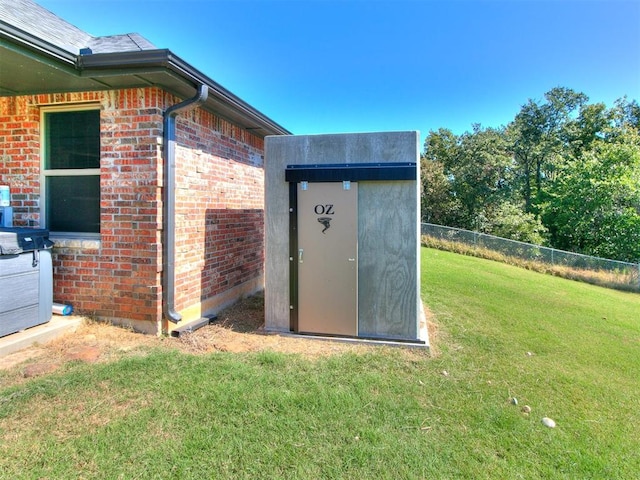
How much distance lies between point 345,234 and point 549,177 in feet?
87.9

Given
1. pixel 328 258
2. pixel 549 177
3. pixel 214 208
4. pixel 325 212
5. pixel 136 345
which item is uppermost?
pixel 549 177

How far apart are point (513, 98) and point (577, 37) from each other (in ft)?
55.9

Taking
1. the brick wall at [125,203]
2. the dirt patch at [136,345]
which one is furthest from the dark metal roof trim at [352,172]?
the dirt patch at [136,345]

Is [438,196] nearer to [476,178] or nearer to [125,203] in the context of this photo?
[476,178]

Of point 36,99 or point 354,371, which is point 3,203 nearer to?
point 36,99

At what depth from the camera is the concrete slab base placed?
3358mm

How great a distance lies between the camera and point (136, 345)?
375 centimetres

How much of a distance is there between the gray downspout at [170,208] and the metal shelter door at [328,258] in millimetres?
1566

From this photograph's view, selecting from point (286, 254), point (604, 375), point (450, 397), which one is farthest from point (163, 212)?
point (604, 375)

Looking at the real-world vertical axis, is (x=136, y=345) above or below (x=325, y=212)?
below

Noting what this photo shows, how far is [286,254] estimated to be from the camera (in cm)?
436

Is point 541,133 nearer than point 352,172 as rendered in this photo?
No

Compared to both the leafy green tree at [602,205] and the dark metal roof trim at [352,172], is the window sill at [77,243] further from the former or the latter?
the leafy green tree at [602,205]

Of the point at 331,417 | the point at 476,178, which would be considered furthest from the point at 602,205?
the point at 331,417
